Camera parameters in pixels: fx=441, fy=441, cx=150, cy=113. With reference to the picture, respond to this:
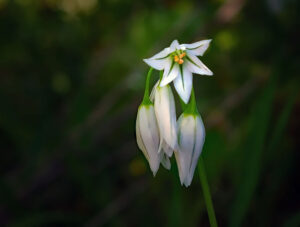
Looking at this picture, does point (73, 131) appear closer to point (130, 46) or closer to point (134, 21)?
point (130, 46)

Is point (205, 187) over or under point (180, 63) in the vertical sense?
under

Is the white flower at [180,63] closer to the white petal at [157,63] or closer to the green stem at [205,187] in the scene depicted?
the white petal at [157,63]

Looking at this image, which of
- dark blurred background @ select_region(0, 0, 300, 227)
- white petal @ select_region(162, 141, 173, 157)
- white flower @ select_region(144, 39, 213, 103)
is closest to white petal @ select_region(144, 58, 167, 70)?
white flower @ select_region(144, 39, 213, 103)

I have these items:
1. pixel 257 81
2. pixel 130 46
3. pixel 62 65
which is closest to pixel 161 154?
pixel 257 81

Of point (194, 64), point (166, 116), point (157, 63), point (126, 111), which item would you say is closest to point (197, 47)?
point (194, 64)

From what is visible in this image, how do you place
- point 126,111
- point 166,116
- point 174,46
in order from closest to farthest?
1. point 166,116
2. point 174,46
3. point 126,111

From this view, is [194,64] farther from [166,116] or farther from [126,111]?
[126,111]
